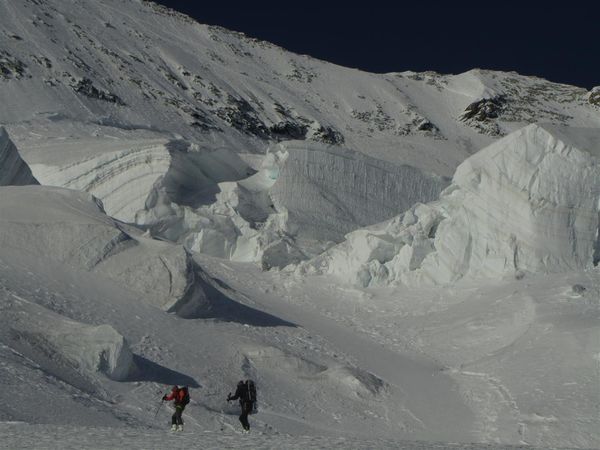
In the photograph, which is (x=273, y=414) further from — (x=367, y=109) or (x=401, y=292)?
(x=367, y=109)

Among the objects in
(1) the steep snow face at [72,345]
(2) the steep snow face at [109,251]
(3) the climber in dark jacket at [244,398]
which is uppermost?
(3) the climber in dark jacket at [244,398]

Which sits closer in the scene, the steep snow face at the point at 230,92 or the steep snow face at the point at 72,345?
the steep snow face at the point at 72,345

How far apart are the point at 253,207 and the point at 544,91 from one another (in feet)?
210

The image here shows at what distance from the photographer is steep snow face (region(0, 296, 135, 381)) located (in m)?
15.2

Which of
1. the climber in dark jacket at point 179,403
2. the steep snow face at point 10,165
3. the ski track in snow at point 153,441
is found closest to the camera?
the ski track in snow at point 153,441

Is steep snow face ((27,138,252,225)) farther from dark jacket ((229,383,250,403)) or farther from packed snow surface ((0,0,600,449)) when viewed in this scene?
dark jacket ((229,383,250,403))

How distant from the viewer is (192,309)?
20.2 meters

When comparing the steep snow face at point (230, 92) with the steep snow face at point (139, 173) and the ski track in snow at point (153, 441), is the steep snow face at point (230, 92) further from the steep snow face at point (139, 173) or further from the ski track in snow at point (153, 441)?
the ski track in snow at point (153, 441)

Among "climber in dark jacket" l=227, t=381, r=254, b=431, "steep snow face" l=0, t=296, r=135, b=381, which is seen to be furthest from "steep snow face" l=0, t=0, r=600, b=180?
"climber in dark jacket" l=227, t=381, r=254, b=431

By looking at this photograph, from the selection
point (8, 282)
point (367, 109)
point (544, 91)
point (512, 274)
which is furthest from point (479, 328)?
point (544, 91)

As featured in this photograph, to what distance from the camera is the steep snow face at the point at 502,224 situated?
25234 millimetres

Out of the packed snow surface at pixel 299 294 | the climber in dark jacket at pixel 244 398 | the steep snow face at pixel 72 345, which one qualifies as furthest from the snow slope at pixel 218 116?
the climber in dark jacket at pixel 244 398

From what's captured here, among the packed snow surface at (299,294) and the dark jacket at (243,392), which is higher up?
the dark jacket at (243,392)

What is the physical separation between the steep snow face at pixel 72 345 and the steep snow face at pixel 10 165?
10.9 m
